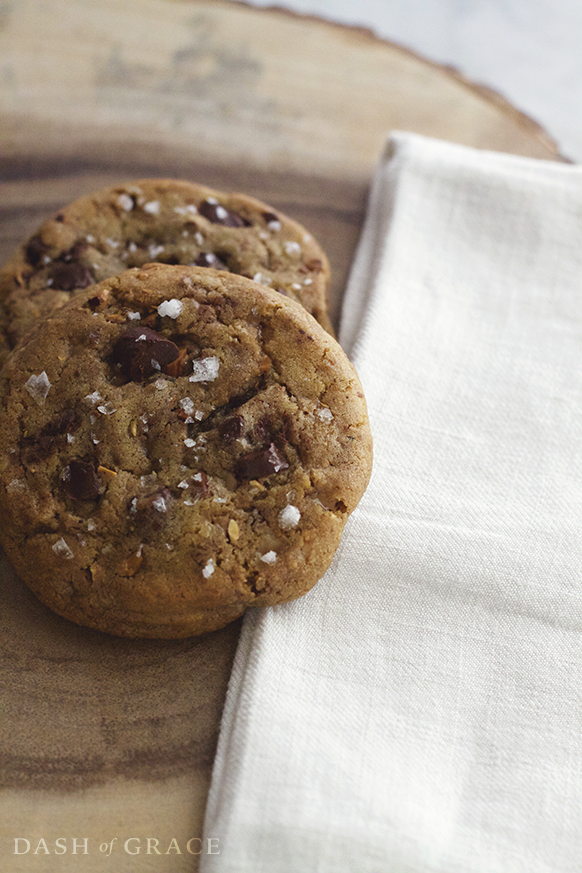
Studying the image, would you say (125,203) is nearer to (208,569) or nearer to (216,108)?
(216,108)

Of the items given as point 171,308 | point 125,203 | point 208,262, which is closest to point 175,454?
point 171,308

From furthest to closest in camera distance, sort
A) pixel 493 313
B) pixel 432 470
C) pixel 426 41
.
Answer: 1. pixel 426 41
2. pixel 493 313
3. pixel 432 470

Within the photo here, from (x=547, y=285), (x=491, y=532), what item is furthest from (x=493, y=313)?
(x=491, y=532)

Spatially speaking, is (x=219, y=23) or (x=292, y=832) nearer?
(x=292, y=832)

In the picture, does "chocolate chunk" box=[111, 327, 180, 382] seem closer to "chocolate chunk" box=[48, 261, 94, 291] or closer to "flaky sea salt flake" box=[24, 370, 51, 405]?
"flaky sea salt flake" box=[24, 370, 51, 405]

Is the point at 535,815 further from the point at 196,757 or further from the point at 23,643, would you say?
the point at 23,643

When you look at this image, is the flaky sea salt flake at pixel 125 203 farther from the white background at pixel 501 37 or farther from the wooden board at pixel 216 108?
the white background at pixel 501 37
